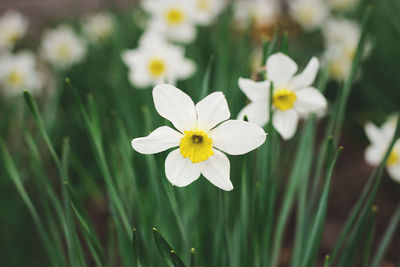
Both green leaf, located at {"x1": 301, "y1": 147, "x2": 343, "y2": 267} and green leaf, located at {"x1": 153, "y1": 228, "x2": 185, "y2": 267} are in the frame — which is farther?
green leaf, located at {"x1": 301, "y1": 147, "x2": 343, "y2": 267}

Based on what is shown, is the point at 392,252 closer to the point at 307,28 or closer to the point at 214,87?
the point at 214,87

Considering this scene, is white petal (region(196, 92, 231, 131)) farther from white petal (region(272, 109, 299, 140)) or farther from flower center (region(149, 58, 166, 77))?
flower center (region(149, 58, 166, 77))

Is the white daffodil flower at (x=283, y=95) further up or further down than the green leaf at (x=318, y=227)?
further up

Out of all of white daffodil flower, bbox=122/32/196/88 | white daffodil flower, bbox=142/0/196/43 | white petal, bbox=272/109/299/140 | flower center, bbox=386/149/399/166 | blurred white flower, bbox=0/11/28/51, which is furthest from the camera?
blurred white flower, bbox=0/11/28/51

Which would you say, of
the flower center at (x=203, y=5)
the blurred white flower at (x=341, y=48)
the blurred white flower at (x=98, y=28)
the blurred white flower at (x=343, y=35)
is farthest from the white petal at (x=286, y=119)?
the blurred white flower at (x=98, y=28)

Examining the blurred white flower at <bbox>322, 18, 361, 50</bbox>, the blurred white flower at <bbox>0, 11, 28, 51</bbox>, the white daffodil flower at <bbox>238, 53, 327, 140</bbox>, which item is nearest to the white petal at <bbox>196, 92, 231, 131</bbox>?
the white daffodil flower at <bbox>238, 53, 327, 140</bbox>

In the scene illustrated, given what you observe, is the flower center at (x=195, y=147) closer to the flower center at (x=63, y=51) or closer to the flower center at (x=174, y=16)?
the flower center at (x=174, y=16)

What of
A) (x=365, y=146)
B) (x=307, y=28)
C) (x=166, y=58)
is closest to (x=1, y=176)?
(x=166, y=58)
